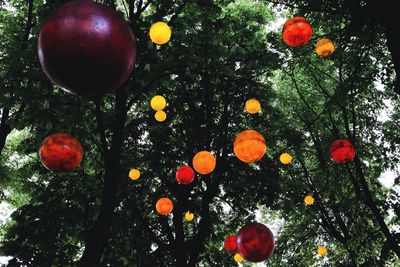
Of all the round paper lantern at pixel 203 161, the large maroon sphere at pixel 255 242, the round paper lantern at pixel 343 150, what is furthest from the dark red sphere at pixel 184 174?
the round paper lantern at pixel 343 150

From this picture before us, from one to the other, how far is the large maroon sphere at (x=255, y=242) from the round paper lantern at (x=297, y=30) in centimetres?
291

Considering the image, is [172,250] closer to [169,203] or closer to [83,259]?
[169,203]

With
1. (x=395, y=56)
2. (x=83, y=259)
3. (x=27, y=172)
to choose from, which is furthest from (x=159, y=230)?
(x=395, y=56)

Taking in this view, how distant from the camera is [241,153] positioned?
5.22 metres

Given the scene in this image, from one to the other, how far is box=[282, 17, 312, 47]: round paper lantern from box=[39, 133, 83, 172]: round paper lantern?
3397 millimetres

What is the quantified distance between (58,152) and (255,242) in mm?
3128

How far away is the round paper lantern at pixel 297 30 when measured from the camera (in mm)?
5023

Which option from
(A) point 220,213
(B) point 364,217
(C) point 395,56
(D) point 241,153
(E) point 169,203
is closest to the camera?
(C) point 395,56

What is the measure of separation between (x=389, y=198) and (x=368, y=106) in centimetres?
417

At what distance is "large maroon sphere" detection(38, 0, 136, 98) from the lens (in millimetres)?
1860

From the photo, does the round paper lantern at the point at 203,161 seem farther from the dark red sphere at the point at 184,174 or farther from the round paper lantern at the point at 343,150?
the round paper lantern at the point at 343,150

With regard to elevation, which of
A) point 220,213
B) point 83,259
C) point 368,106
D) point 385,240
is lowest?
point 83,259

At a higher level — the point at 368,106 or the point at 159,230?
the point at 368,106

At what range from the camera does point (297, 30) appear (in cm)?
504
